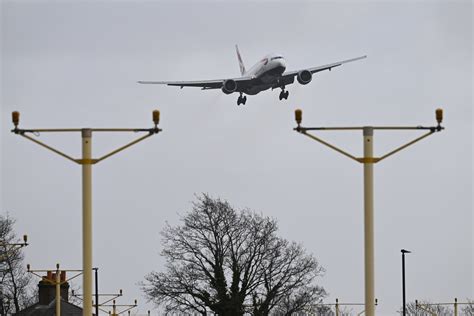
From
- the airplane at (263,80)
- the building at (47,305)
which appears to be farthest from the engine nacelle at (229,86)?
the building at (47,305)

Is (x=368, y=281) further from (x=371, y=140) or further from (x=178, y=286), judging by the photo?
A: (x=178, y=286)

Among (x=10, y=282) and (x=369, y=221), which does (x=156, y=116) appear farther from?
(x=10, y=282)

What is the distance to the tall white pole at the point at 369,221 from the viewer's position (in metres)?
29.8

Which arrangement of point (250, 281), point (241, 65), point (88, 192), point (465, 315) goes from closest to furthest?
point (88, 192), point (250, 281), point (241, 65), point (465, 315)

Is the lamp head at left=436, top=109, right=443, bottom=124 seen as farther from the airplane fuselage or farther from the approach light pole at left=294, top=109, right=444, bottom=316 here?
the airplane fuselage

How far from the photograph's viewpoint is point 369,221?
98.0 ft

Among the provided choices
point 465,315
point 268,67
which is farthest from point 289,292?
point 465,315

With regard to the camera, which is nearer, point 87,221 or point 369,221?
point 87,221

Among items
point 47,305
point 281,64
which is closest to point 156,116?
point 47,305

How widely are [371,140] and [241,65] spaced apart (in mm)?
110128

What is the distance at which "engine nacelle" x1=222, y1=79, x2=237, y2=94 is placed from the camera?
311ft

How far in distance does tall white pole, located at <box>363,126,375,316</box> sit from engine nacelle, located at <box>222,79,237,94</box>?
64811mm

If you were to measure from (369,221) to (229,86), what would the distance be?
215ft

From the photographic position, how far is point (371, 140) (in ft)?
99.0
